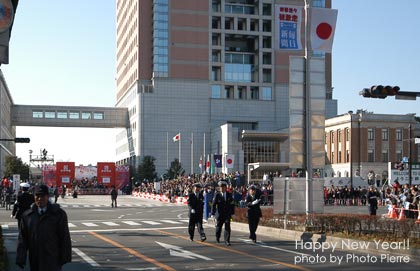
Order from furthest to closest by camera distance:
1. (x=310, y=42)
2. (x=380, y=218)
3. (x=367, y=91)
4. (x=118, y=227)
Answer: (x=118, y=227), (x=310, y=42), (x=367, y=91), (x=380, y=218)

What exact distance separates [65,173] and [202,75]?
89.3 feet

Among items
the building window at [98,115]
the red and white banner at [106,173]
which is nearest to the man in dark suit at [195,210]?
the red and white banner at [106,173]

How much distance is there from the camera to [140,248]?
A: 17625mm

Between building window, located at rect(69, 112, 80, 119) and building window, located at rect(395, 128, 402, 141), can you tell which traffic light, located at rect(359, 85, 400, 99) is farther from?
building window, located at rect(69, 112, 80, 119)

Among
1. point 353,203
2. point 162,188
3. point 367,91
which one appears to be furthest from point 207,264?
point 162,188

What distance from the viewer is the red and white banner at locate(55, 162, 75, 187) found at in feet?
275

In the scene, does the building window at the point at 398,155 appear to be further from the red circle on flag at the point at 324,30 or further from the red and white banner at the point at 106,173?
the red circle on flag at the point at 324,30

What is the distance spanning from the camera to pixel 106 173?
3346 inches

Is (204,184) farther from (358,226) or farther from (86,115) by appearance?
(86,115)

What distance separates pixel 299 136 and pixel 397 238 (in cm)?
640

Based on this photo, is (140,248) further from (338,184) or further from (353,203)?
(338,184)

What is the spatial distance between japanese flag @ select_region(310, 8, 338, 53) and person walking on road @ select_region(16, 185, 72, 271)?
14881 mm

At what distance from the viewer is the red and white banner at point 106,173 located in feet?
277

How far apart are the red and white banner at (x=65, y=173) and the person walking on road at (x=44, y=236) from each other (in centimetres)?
7702
